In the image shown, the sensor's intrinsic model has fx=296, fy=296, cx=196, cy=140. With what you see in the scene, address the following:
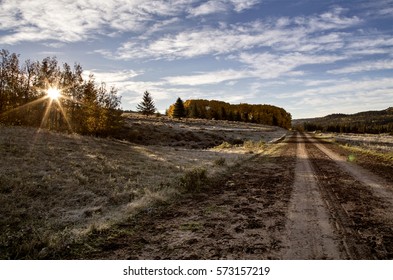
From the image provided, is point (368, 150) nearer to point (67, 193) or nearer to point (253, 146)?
point (253, 146)

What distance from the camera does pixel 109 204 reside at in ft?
31.7

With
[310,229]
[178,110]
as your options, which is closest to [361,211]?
[310,229]

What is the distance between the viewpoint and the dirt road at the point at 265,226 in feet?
17.5

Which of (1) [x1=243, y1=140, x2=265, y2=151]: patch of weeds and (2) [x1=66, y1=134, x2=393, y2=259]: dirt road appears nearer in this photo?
(2) [x1=66, y1=134, x2=393, y2=259]: dirt road

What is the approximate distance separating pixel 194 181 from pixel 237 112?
124m

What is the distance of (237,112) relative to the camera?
134 m

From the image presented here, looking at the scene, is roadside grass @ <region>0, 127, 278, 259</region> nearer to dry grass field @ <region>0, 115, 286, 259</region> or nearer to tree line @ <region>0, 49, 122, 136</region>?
dry grass field @ <region>0, 115, 286, 259</region>

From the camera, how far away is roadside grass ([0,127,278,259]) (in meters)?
6.50

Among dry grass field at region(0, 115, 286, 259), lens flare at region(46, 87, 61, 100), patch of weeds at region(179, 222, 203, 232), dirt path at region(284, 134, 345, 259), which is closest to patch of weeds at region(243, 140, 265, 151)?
dry grass field at region(0, 115, 286, 259)

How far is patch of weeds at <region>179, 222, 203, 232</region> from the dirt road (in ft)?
0.08

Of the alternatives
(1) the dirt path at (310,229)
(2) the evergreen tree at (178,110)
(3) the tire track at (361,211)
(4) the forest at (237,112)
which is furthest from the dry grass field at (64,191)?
(4) the forest at (237,112)

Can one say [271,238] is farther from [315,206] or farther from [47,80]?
[47,80]

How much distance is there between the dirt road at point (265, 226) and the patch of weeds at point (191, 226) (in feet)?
0.08
